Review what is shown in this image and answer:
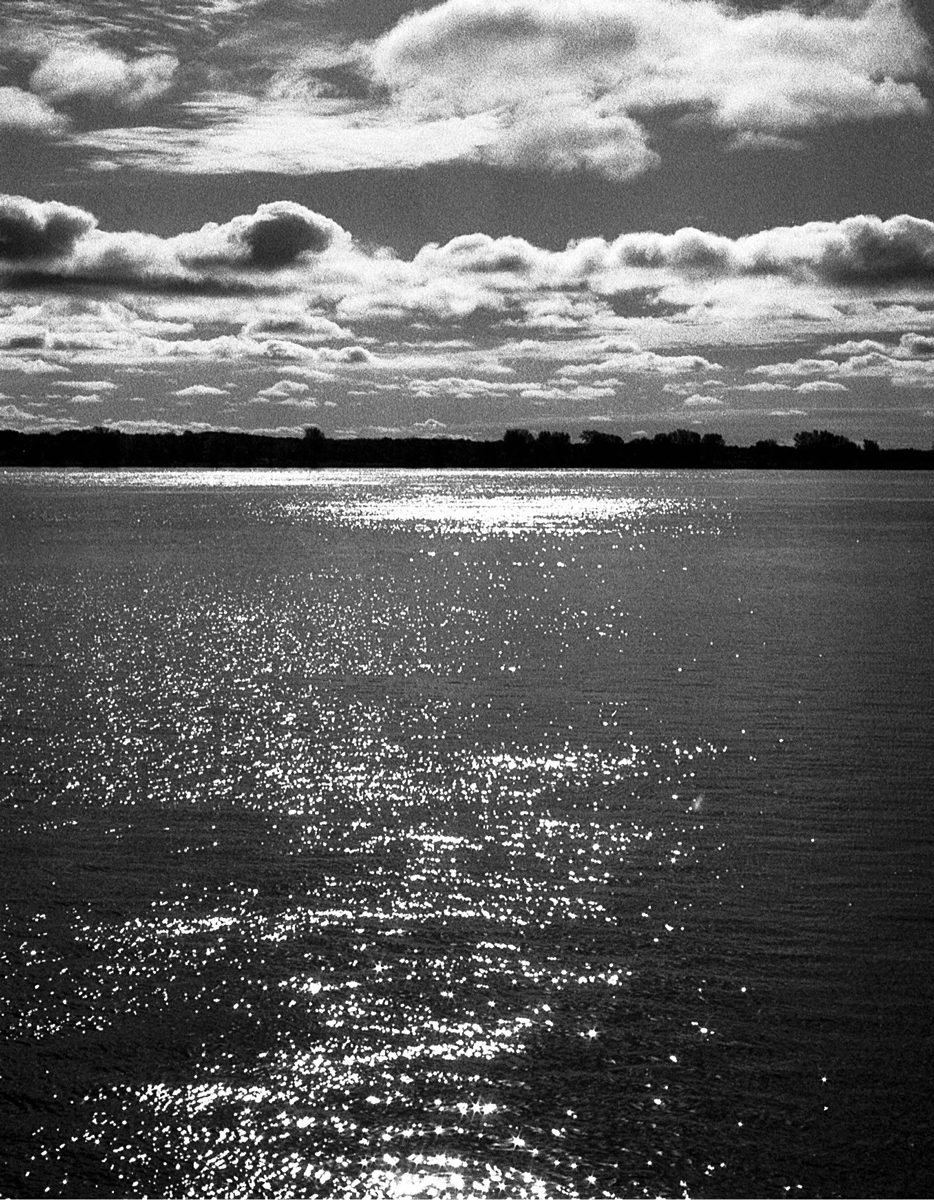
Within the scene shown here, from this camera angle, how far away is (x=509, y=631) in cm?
4250

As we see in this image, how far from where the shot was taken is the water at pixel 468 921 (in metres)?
10.3

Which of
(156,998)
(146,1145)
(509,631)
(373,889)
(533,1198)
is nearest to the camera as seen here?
(533,1198)

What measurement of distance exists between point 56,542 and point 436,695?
2726 inches

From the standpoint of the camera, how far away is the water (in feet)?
33.7

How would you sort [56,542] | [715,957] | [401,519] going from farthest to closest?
[401,519], [56,542], [715,957]

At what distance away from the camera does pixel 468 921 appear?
14891 millimetres

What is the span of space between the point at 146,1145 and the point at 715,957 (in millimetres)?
6417

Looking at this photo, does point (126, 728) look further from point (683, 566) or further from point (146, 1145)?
point (683, 566)

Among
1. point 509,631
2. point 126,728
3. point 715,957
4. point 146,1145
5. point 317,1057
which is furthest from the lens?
point 509,631

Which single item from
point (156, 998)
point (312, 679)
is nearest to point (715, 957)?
point (156, 998)

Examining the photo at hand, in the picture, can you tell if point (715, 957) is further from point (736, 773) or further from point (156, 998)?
point (736, 773)

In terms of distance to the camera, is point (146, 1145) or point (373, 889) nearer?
point (146, 1145)

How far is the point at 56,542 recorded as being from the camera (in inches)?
3649

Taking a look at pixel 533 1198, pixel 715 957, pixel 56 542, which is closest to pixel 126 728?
pixel 715 957
